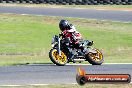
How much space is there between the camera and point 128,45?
998 inches

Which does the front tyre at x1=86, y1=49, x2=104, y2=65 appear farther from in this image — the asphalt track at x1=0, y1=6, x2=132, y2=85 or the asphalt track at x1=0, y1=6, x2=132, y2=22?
the asphalt track at x1=0, y1=6, x2=132, y2=22

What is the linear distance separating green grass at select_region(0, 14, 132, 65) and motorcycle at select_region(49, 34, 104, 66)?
11.7 ft

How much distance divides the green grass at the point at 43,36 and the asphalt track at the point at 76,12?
1.72 m

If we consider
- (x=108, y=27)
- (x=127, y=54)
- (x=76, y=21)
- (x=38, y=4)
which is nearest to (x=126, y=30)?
(x=108, y=27)

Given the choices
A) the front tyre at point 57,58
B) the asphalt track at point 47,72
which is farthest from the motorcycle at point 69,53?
the asphalt track at point 47,72

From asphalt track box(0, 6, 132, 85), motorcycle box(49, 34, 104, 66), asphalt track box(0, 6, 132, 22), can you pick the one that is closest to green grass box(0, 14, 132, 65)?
asphalt track box(0, 6, 132, 22)

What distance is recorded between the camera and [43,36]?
1094 inches

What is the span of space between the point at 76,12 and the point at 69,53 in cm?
2099

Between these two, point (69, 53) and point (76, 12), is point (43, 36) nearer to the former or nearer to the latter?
point (76, 12)

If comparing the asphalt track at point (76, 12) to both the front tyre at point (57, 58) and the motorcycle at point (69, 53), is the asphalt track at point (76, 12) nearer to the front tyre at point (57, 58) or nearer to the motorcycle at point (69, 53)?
the motorcycle at point (69, 53)

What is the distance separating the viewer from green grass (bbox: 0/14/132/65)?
72.8ft

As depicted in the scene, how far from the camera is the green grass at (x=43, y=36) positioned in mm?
22188

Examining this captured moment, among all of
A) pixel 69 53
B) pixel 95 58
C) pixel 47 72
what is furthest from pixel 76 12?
pixel 47 72

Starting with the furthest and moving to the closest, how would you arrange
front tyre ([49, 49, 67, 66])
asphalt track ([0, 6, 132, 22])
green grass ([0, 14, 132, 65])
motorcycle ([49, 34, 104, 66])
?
1. asphalt track ([0, 6, 132, 22])
2. green grass ([0, 14, 132, 65])
3. motorcycle ([49, 34, 104, 66])
4. front tyre ([49, 49, 67, 66])
